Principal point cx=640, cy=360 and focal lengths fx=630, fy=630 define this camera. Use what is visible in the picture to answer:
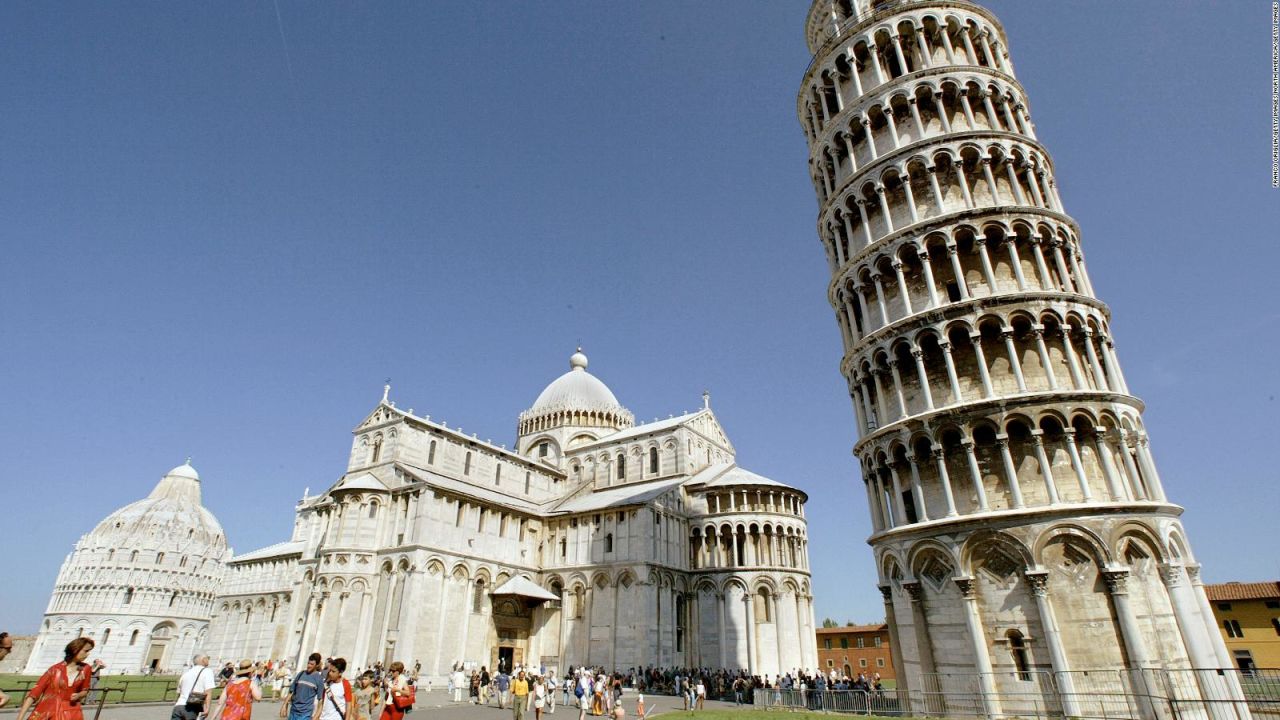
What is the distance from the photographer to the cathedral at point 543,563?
3328cm

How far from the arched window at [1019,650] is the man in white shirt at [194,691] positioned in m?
17.0

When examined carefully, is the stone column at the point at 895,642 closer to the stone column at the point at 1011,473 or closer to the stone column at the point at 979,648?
the stone column at the point at 979,648

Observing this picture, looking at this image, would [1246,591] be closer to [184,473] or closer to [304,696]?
[304,696]

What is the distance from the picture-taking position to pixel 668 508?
1551 inches

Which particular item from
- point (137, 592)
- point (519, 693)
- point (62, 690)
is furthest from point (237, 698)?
point (137, 592)

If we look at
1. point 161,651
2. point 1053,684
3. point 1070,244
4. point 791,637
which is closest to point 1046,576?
point 1053,684

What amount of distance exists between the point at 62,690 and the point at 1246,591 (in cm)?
5744

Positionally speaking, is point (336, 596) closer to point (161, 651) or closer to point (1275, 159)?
point (1275, 159)

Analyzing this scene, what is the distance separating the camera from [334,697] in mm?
8719

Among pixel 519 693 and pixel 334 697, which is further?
pixel 519 693

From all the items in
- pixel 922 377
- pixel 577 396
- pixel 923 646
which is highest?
pixel 577 396

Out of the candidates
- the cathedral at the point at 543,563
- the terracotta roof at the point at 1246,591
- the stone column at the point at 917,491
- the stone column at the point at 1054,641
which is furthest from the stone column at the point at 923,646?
the terracotta roof at the point at 1246,591

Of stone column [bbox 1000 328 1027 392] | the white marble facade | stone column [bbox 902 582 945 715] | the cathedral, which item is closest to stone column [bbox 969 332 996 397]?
stone column [bbox 1000 328 1027 392]

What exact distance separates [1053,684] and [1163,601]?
3.54 metres
